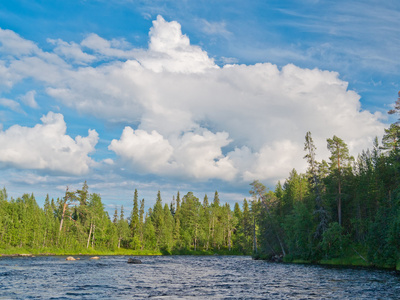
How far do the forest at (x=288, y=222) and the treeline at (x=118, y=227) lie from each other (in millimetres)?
368

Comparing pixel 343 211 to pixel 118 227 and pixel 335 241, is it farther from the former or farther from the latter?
pixel 118 227

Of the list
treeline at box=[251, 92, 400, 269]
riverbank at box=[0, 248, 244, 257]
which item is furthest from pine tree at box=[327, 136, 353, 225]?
riverbank at box=[0, 248, 244, 257]

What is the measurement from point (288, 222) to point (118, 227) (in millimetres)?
86939

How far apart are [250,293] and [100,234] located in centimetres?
11175

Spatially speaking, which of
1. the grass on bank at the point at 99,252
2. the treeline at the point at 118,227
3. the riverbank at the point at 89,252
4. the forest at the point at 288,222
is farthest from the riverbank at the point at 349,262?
the grass on bank at the point at 99,252

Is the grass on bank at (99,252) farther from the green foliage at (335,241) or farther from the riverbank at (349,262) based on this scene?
the green foliage at (335,241)

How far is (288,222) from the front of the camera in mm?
81688

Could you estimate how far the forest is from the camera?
201 feet

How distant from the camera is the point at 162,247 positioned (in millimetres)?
148375

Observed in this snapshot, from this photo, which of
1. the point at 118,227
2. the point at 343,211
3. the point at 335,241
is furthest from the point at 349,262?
the point at 118,227

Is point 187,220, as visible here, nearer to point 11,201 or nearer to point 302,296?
point 11,201

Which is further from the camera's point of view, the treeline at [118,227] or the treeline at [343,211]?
the treeline at [118,227]

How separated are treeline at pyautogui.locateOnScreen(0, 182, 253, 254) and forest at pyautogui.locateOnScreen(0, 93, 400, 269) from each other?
1.21 feet

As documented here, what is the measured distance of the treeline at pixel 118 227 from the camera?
356 feet
